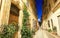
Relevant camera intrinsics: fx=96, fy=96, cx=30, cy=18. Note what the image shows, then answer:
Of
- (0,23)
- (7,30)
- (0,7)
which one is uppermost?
(0,7)

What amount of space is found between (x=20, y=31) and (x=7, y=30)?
2.44 meters

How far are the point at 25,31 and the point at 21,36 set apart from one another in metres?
0.49

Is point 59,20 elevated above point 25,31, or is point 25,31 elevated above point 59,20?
point 59,20

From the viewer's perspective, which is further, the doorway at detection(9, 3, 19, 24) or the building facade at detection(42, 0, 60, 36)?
the building facade at detection(42, 0, 60, 36)

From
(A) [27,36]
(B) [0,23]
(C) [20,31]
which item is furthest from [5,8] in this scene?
(A) [27,36]

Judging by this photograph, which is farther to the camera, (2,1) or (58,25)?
(58,25)

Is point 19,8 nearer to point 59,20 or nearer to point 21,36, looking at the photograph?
point 21,36

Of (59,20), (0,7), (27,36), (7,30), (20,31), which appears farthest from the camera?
(59,20)

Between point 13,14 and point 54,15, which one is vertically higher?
point 54,15

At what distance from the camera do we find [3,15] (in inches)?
177

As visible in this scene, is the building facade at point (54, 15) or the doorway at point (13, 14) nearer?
the doorway at point (13, 14)

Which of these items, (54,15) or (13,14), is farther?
(54,15)

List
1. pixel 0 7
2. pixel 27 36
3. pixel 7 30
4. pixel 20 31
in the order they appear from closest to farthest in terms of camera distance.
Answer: pixel 7 30 → pixel 0 7 → pixel 20 31 → pixel 27 36

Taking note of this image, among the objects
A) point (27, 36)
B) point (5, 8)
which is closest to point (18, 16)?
point (27, 36)
